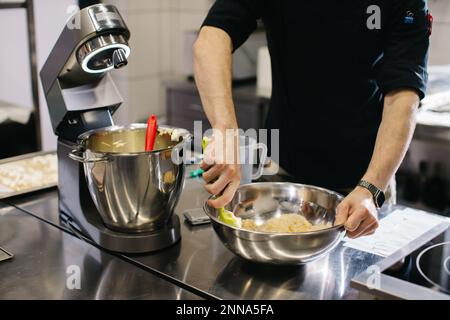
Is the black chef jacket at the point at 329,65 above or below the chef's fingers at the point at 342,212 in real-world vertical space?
above

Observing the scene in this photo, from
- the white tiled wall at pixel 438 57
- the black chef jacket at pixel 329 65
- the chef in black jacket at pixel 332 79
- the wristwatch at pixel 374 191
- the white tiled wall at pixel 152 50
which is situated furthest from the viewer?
the white tiled wall at pixel 152 50

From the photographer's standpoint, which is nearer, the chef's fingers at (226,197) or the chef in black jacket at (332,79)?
the chef's fingers at (226,197)

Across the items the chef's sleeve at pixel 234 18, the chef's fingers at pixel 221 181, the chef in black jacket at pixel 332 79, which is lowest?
the chef's fingers at pixel 221 181

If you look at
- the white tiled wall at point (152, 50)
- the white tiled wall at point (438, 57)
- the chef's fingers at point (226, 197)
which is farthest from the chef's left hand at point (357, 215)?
the white tiled wall at point (152, 50)

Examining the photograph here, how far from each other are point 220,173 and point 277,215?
215mm

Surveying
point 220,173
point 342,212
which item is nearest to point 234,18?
point 220,173

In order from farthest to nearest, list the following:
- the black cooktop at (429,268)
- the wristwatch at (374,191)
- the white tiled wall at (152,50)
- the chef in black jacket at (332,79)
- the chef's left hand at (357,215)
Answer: the white tiled wall at (152,50) < the chef in black jacket at (332,79) < the wristwatch at (374,191) < the chef's left hand at (357,215) < the black cooktop at (429,268)

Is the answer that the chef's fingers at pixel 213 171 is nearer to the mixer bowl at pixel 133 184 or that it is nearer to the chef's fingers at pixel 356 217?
the mixer bowl at pixel 133 184

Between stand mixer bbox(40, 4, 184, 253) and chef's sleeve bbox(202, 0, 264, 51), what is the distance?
0.35m

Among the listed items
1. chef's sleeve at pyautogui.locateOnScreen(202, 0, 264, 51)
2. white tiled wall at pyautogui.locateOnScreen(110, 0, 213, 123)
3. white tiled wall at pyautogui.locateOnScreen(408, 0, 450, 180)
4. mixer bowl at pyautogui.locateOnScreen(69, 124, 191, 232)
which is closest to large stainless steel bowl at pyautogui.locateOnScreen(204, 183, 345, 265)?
mixer bowl at pyautogui.locateOnScreen(69, 124, 191, 232)

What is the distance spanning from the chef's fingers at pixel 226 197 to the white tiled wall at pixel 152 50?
9.40 ft

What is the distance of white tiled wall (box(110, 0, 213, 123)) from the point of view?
4113 mm

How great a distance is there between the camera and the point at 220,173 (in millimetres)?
1278

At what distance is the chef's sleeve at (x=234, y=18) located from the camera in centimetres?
166
